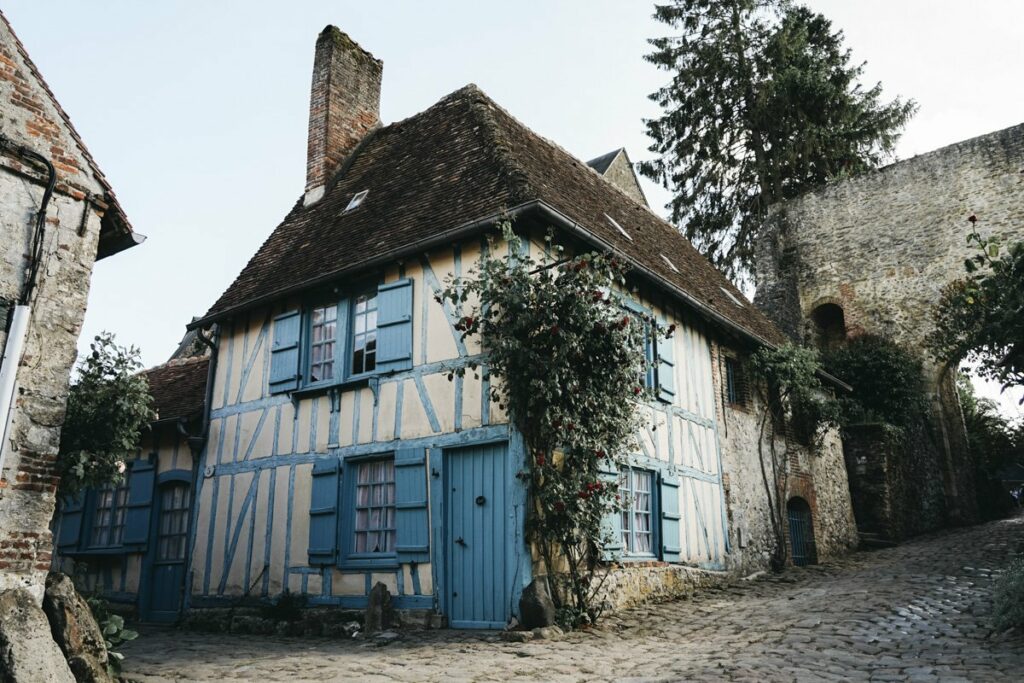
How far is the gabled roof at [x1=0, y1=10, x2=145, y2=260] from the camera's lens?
5777 millimetres

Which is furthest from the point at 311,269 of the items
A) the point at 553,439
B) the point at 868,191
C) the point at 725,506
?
the point at 868,191

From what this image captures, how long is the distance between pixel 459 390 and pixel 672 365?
3.13 m

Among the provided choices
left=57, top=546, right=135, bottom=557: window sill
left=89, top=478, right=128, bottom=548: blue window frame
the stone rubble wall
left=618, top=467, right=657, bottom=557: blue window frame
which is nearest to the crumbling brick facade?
the stone rubble wall

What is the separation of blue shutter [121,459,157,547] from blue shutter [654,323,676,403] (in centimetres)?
686

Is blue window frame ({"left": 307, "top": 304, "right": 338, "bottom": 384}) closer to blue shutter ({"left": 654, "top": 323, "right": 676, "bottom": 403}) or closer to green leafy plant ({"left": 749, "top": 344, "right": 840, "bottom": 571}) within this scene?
blue shutter ({"left": 654, "top": 323, "right": 676, "bottom": 403})

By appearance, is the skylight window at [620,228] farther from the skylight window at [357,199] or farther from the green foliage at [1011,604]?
the green foliage at [1011,604]

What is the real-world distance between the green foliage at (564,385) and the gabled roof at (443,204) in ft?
2.77

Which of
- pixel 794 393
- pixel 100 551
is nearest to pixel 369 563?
pixel 100 551

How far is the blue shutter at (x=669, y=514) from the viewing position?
8875mm

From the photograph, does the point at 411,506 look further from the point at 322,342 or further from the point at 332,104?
the point at 332,104

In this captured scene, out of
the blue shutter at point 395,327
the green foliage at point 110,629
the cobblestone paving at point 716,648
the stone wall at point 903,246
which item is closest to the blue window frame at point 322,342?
the blue shutter at point 395,327

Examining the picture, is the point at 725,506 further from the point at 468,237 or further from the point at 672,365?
the point at 468,237

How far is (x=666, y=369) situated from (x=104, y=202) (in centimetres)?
628

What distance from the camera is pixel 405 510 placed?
25.7 feet
